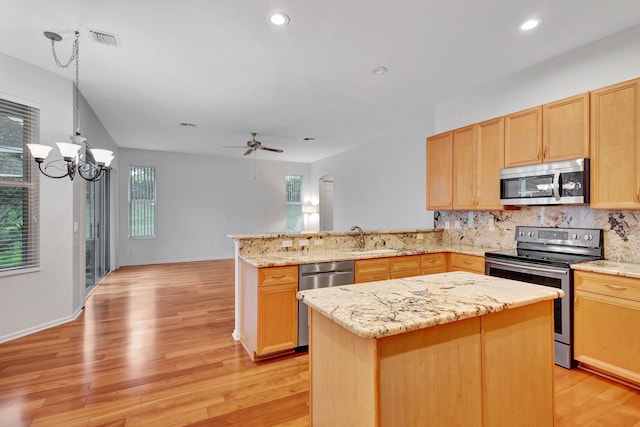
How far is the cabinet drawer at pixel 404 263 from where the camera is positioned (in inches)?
131

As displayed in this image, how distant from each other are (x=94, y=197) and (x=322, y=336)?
5.71 meters

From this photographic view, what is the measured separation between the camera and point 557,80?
309 cm

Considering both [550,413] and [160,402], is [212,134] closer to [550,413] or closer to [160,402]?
[160,402]

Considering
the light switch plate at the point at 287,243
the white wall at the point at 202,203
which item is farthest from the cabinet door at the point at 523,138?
the white wall at the point at 202,203

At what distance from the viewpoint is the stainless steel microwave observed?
2.71 m

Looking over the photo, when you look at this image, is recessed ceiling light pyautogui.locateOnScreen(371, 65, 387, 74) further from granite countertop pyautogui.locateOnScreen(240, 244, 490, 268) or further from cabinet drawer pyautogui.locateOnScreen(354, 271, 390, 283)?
cabinet drawer pyautogui.locateOnScreen(354, 271, 390, 283)

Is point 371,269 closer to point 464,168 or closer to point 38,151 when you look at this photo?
point 464,168

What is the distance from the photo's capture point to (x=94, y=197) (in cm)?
543

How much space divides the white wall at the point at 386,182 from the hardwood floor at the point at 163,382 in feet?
10.7

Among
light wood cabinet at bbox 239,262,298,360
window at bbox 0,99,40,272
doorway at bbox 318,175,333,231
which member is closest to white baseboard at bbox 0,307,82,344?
window at bbox 0,99,40,272

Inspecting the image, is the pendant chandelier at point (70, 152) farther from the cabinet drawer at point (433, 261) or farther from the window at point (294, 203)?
the window at point (294, 203)

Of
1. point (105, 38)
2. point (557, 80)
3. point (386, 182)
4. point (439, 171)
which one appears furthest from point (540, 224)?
point (105, 38)

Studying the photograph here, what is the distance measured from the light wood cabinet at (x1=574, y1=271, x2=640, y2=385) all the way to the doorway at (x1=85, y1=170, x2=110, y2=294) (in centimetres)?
602

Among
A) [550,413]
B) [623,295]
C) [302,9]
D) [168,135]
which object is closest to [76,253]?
[168,135]
